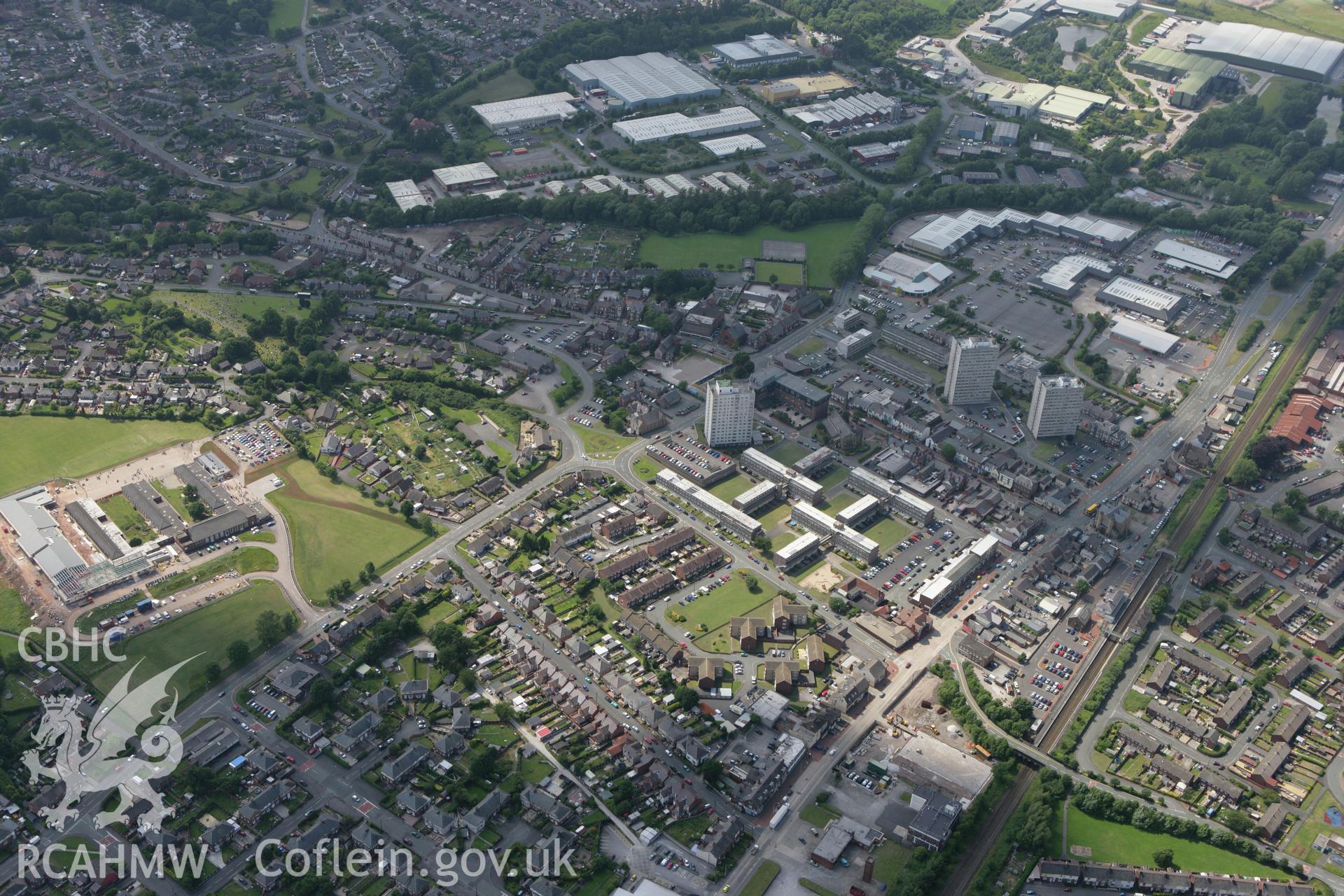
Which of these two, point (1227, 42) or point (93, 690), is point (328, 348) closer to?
point (93, 690)

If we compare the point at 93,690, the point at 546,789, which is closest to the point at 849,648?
the point at 546,789

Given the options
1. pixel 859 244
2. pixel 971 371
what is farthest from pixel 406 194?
pixel 971 371

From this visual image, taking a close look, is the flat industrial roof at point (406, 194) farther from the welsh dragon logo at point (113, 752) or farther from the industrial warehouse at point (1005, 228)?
the welsh dragon logo at point (113, 752)

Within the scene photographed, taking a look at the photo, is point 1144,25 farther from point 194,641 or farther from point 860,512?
point 194,641

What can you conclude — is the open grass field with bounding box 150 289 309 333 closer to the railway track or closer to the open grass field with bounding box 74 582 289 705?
the open grass field with bounding box 74 582 289 705

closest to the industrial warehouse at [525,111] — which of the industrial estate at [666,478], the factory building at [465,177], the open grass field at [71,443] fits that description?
the industrial estate at [666,478]
